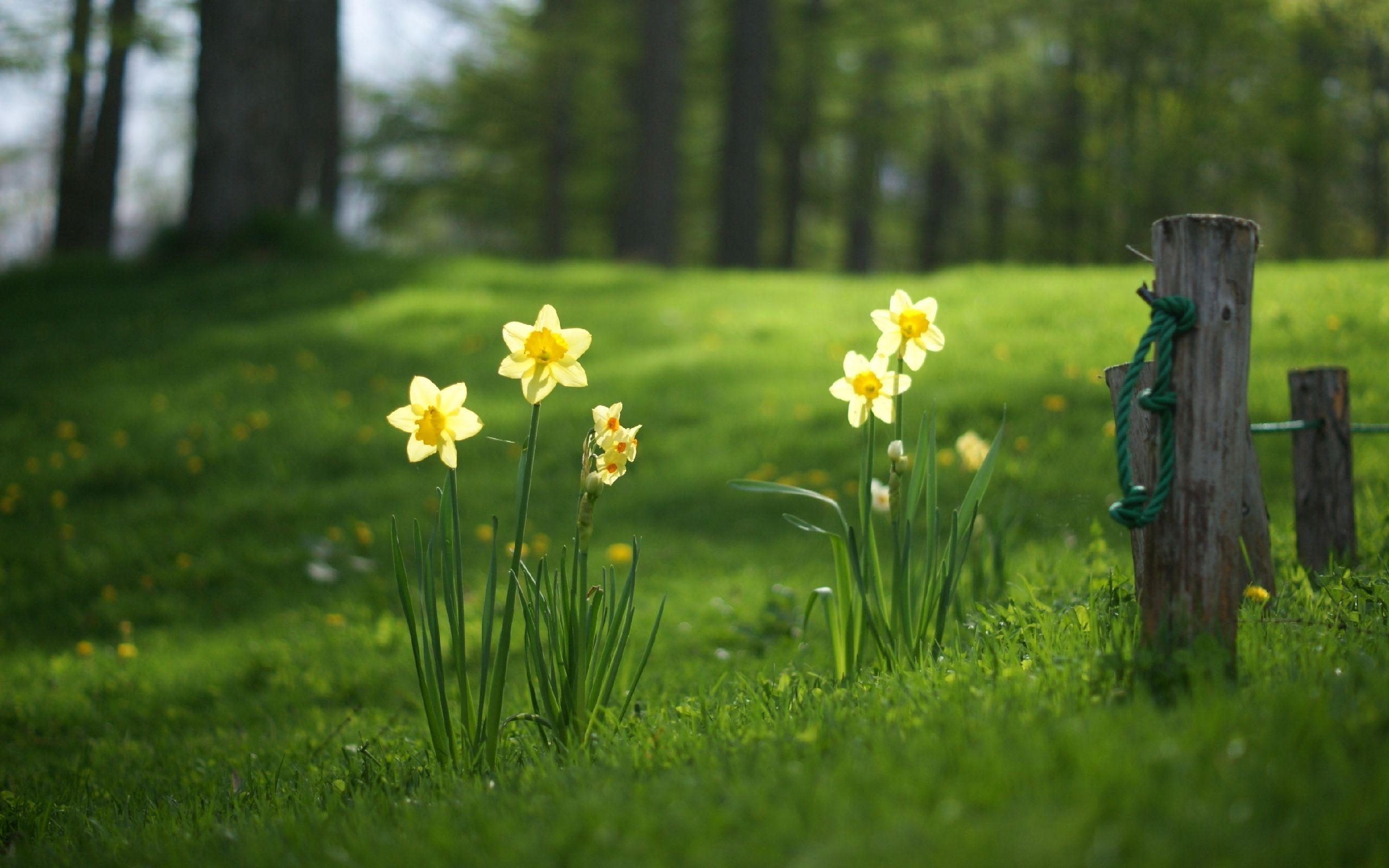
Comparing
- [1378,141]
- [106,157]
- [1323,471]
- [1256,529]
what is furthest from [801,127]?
[1256,529]

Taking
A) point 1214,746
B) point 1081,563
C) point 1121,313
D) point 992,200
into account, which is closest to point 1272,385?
point 1121,313

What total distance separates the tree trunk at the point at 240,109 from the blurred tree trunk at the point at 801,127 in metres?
8.68

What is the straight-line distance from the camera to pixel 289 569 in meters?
4.75

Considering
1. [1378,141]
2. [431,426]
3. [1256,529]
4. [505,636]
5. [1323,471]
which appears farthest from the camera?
[1378,141]

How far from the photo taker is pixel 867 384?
91.3 inches

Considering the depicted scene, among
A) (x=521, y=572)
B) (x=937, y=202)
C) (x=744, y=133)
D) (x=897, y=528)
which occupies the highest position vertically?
(x=937, y=202)

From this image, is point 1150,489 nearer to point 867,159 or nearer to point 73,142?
point 73,142

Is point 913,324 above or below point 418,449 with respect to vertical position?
above

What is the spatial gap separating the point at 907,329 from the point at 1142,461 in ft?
2.02

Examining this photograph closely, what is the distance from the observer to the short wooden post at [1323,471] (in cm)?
285

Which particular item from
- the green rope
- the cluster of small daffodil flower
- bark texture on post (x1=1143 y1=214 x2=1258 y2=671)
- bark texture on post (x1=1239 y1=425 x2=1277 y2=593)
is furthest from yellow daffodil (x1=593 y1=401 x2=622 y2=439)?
bark texture on post (x1=1239 y1=425 x2=1277 y2=593)

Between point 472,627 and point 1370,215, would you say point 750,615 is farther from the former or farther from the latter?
point 1370,215

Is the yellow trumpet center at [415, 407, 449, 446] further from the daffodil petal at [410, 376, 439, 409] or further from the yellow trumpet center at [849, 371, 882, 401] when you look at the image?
the yellow trumpet center at [849, 371, 882, 401]

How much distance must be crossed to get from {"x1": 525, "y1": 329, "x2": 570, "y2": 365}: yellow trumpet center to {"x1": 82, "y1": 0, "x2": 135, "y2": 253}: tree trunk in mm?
12976
